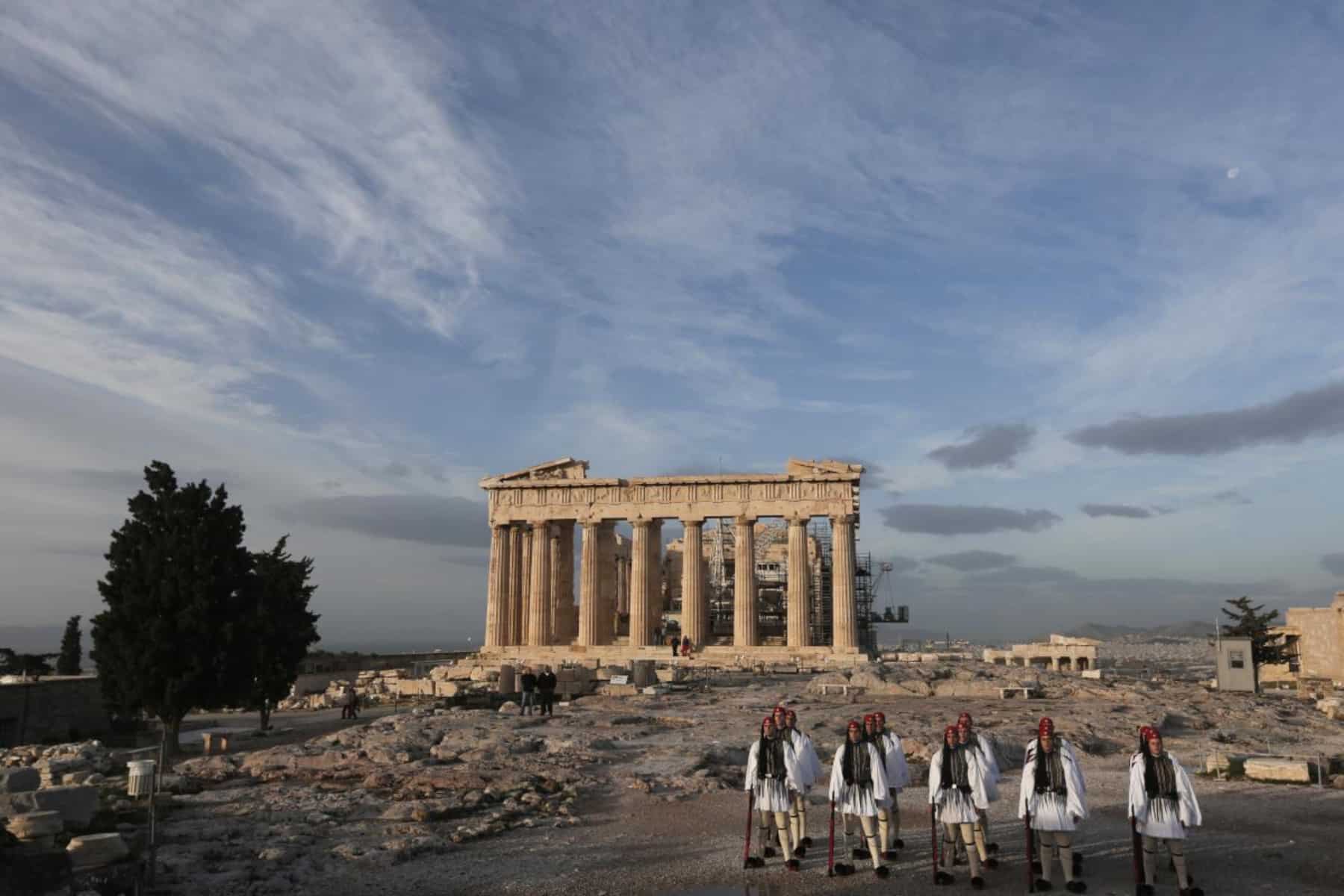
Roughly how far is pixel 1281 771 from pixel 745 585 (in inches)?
1210

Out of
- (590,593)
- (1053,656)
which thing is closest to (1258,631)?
(1053,656)

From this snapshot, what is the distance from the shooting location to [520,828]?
40.0 feet

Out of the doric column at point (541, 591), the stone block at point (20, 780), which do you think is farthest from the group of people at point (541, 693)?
the doric column at point (541, 591)

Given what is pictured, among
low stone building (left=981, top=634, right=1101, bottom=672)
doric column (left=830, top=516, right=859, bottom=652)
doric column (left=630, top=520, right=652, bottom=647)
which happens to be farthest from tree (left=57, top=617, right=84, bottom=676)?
low stone building (left=981, top=634, right=1101, bottom=672)

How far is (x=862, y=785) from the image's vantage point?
10023 mm

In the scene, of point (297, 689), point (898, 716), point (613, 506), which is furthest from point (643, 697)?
point (613, 506)

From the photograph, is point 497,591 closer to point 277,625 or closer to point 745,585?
point 745,585

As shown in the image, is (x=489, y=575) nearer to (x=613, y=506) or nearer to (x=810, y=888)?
(x=613, y=506)

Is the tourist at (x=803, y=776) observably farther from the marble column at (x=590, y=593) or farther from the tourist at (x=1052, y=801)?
the marble column at (x=590, y=593)

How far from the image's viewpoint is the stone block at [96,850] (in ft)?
30.3

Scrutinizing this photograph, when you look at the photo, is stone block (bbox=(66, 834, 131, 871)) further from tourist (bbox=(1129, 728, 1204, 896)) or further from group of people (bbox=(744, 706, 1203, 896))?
tourist (bbox=(1129, 728, 1204, 896))

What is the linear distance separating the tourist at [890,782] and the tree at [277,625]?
1481cm

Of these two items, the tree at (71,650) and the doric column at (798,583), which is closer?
the tree at (71,650)

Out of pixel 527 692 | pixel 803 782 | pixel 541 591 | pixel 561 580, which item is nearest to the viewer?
pixel 803 782
